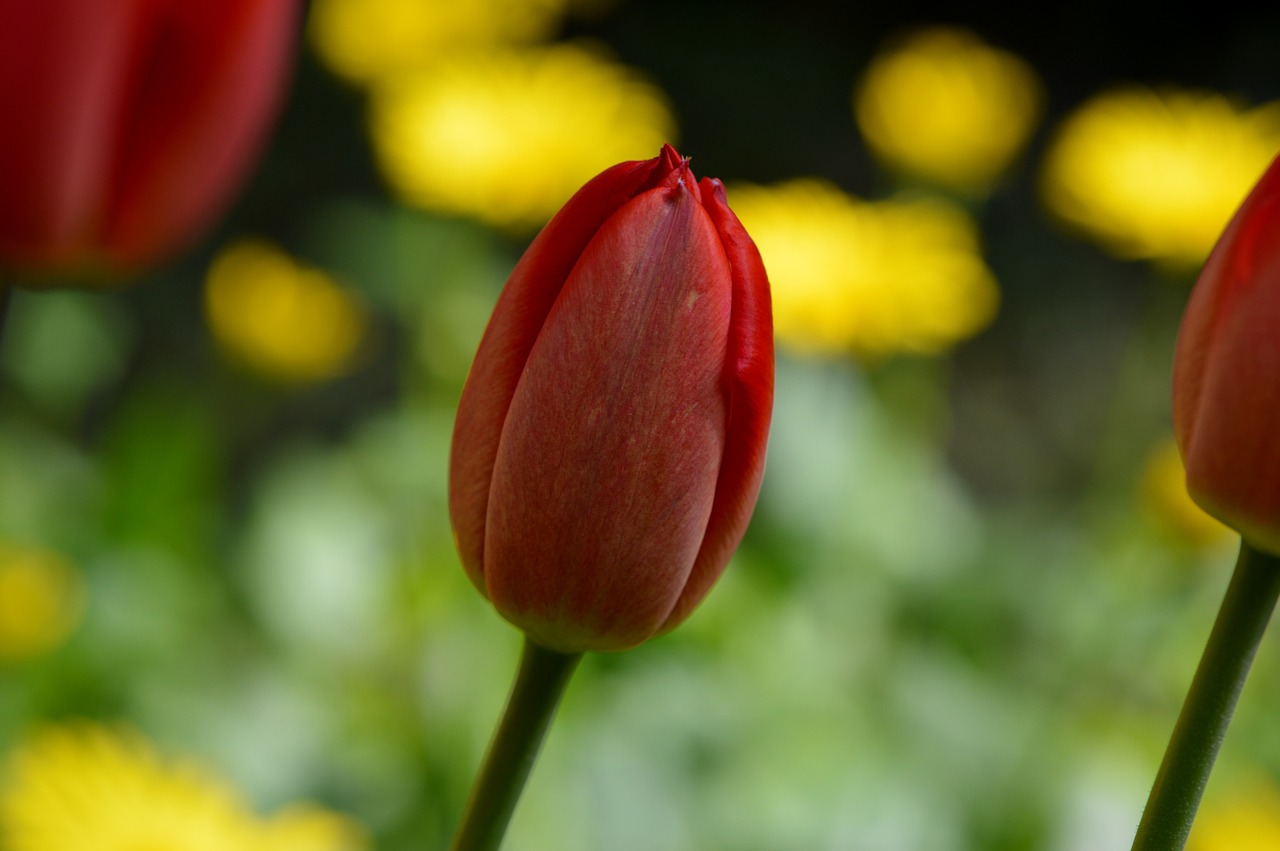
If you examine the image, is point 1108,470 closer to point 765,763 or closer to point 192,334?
point 765,763

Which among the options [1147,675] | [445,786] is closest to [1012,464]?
[1147,675]

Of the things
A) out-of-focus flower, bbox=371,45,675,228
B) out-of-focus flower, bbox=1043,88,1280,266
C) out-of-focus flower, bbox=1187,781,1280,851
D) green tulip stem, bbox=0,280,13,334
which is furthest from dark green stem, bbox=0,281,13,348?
out-of-focus flower, bbox=1043,88,1280,266

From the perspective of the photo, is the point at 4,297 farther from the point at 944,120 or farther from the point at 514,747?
the point at 944,120

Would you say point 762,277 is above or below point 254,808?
above

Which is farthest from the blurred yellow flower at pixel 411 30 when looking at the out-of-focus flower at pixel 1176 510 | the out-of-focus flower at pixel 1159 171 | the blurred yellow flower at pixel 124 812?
the blurred yellow flower at pixel 124 812

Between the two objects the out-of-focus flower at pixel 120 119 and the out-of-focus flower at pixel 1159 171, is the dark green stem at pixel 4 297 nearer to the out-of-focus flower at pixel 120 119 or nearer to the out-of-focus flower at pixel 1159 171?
the out-of-focus flower at pixel 120 119

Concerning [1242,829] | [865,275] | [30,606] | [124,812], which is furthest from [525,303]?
[865,275]
